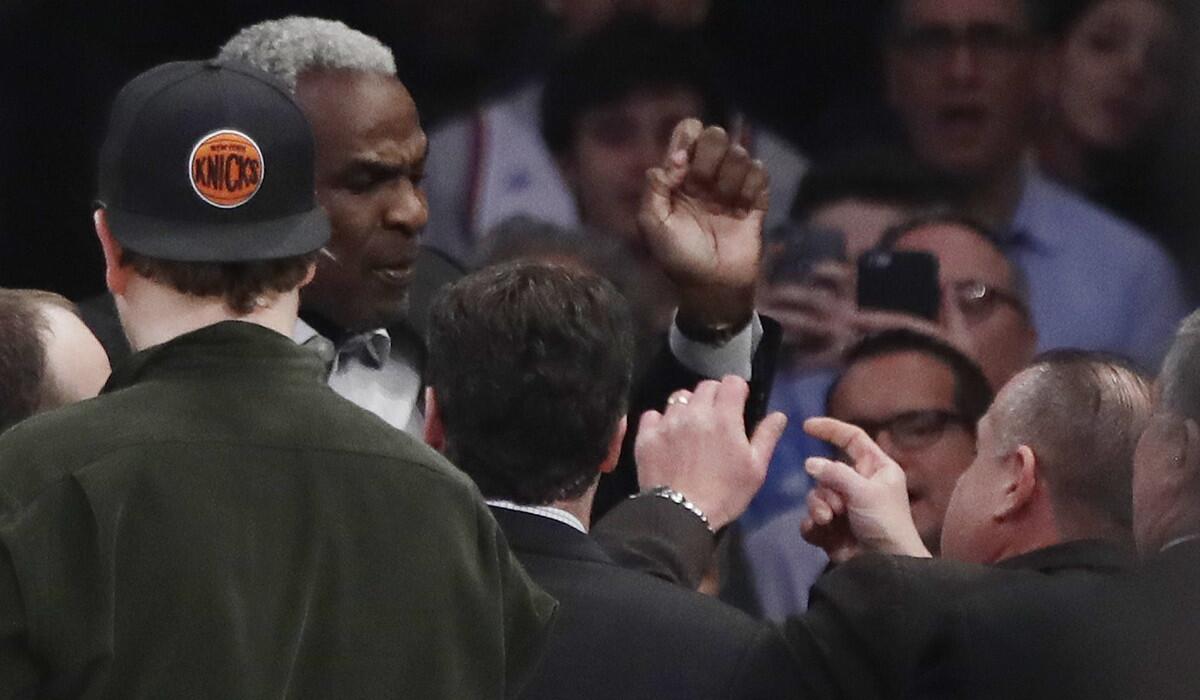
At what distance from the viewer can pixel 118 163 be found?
1784mm

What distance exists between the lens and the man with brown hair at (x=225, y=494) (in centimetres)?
163

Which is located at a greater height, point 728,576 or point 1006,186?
point 1006,186

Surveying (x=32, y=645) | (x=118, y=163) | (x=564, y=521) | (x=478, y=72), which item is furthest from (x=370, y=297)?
(x=32, y=645)

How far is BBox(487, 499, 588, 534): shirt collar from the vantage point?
2164 mm

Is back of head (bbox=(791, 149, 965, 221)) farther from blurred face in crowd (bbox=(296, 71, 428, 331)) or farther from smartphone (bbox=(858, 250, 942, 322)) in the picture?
blurred face in crowd (bbox=(296, 71, 428, 331))

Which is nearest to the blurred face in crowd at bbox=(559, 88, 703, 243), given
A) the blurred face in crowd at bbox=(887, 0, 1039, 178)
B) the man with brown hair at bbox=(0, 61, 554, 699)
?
the blurred face in crowd at bbox=(887, 0, 1039, 178)

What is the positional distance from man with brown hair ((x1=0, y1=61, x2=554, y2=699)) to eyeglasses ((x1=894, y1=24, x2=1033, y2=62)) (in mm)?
1860

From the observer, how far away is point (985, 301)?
137 inches

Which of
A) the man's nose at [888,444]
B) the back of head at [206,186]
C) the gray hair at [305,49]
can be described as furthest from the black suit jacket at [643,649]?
the man's nose at [888,444]

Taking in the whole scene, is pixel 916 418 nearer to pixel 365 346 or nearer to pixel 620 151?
pixel 620 151

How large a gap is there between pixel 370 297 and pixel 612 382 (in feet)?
2.90

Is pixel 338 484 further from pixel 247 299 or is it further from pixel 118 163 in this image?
pixel 118 163

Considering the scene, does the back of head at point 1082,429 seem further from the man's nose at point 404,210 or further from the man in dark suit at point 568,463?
the man's nose at point 404,210

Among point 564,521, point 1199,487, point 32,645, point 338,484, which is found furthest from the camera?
point 564,521
